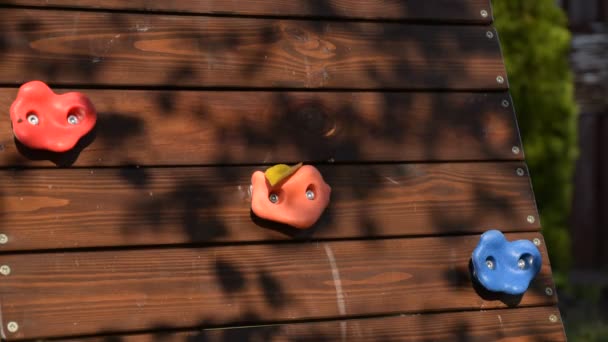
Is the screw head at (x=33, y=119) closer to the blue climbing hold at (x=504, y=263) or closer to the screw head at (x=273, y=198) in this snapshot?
the screw head at (x=273, y=198)

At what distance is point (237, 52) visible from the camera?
10.7 feet

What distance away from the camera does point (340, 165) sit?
3.27 m

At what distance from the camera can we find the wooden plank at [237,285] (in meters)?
2.86

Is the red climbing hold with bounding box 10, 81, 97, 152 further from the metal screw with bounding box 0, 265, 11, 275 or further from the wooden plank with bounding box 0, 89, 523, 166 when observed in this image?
the metal screw with bounding box 0, 265, 11, 275

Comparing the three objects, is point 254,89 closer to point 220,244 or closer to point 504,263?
point 220,244

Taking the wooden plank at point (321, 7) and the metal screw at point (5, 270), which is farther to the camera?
the wooden plank at point (321, 7)

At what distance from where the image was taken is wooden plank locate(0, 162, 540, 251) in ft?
9.57

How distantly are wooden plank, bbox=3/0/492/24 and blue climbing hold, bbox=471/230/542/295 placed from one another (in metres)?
0.78

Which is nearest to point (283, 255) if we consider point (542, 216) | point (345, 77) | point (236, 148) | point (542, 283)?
point (236, 148)

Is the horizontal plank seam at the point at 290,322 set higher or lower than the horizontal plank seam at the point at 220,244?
lower

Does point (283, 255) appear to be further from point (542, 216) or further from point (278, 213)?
point (542, 216)

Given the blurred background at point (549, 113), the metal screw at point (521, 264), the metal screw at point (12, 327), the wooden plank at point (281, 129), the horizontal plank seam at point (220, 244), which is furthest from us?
the blurred background at point (549, 113)

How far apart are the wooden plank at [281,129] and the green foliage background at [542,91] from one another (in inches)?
121

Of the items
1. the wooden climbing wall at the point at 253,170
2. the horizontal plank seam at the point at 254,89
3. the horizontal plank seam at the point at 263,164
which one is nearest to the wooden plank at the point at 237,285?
the wooden climbing wall at the point at 253,170
